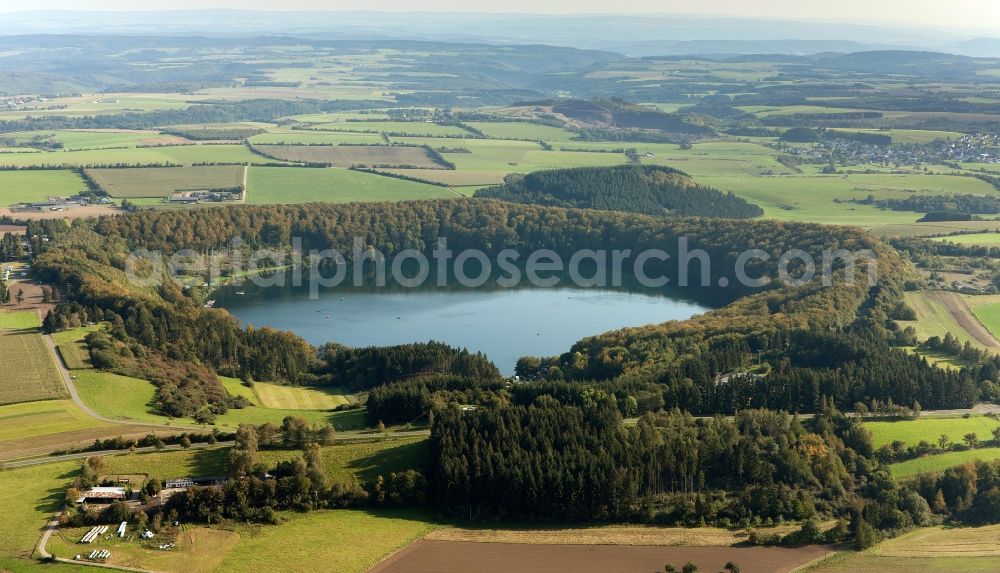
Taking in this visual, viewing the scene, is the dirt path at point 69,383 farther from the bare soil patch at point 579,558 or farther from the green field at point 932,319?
the green field at point 932,319

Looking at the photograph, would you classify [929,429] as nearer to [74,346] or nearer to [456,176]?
[74,346]

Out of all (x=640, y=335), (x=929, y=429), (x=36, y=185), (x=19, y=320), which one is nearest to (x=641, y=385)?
(x=640, y=335)

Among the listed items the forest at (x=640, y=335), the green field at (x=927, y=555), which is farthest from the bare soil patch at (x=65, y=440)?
the green field at (x=927, y=555)

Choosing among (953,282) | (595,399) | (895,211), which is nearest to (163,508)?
(595,399)

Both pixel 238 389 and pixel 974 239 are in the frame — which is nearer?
pixel 238 389

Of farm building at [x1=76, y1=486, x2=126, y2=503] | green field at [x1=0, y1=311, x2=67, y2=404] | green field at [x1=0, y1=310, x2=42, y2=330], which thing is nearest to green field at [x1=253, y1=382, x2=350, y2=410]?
green field at [x1=0, y1=311, x2=67, y2=404]

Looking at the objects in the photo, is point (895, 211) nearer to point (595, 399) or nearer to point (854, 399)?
point (854, 399)
